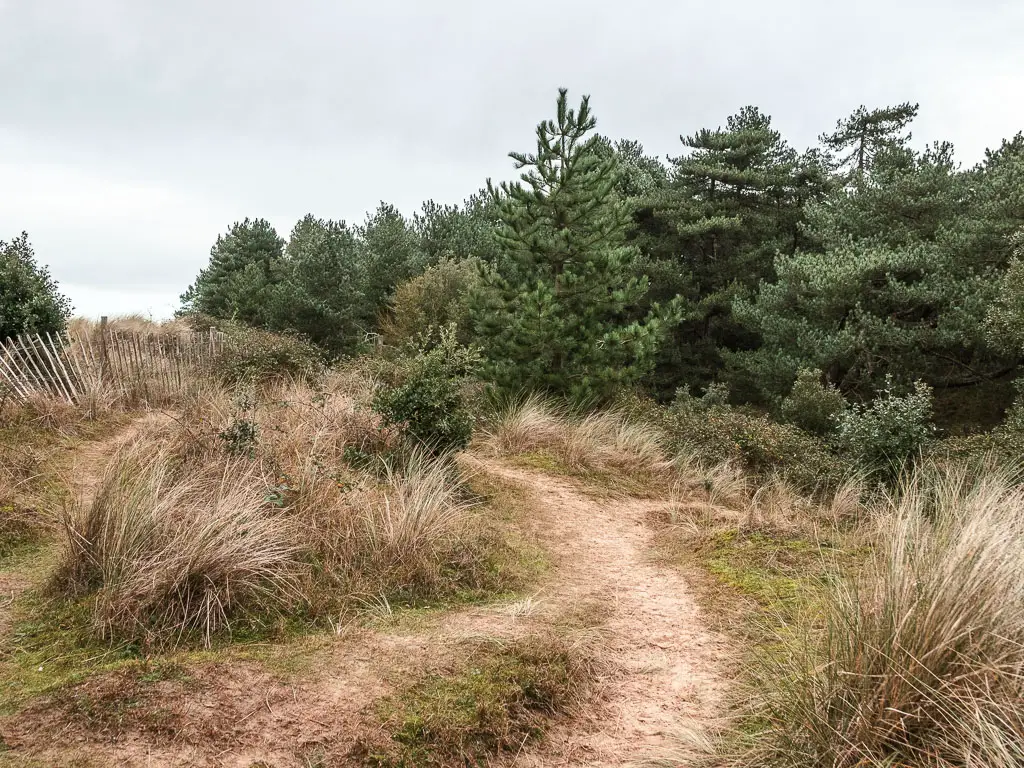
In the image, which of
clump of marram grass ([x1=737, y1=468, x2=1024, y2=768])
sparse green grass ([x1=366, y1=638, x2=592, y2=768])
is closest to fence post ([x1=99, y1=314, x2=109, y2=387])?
sparse green grass ([x1=366, y1=638, x2=592, y2=768])

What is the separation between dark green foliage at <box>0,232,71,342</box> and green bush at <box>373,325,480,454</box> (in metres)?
6.82

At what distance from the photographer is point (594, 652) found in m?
3.85

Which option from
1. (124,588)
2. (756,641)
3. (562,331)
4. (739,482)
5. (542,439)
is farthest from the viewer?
(562,331)

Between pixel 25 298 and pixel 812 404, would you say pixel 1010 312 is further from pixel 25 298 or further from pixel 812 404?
pixel 25 298

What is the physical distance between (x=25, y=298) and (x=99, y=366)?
7.19ft

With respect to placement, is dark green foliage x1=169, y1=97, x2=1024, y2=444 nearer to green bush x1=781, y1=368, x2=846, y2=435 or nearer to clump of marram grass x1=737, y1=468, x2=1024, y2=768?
green bush x1=781, y1=368, x2=846, y2=435

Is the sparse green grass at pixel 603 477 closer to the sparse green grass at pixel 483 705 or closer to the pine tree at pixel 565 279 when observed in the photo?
the pine tree at pixel 565 279

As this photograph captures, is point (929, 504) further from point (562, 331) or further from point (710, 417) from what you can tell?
point (562, 331)

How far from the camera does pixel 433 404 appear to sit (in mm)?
7453

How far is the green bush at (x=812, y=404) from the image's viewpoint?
47.3 feet

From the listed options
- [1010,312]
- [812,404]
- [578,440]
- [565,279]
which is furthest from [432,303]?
[1010,312]

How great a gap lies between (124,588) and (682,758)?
3.09 m

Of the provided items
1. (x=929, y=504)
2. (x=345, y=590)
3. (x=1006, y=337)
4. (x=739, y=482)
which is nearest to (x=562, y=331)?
(x=739, y=482)

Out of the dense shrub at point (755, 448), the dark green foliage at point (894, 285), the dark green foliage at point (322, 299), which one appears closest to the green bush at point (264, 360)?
the dark green foliage at point (322, 299)
